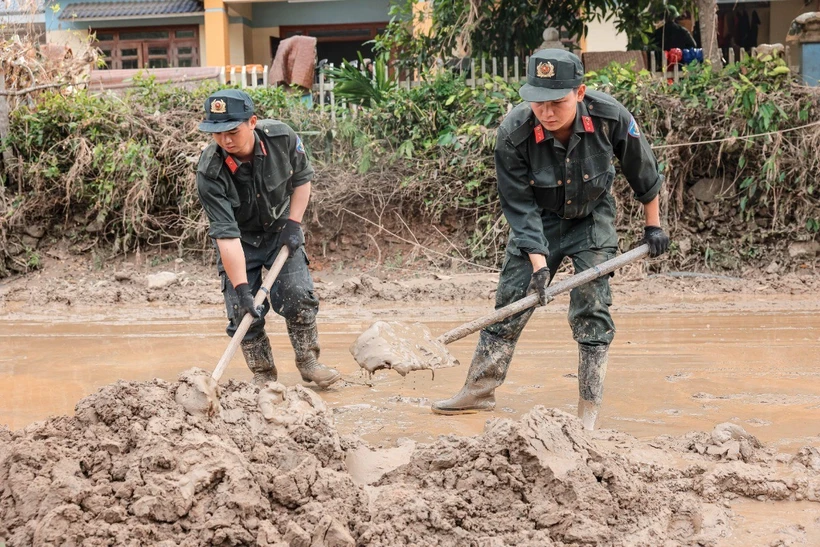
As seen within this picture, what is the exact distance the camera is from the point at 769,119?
820 cm

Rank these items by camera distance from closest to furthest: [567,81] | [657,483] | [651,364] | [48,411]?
[657,483] → [567,81] → [48,411] → [651,364]

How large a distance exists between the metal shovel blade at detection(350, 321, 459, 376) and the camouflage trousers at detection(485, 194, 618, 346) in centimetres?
39

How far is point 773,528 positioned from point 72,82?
30.6ft

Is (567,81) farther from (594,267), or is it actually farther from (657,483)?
(657,483)

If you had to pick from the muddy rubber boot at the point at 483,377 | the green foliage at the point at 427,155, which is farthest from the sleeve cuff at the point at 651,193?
the green foliage at the point at 427,155

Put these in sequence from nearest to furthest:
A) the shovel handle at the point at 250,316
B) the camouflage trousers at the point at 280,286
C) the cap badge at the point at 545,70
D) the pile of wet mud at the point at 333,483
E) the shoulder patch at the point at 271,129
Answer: the pile of wet mud at the point at 333,483 < the cap badge at the point at 545,70 < the shovel handle at the point at 250,316 < the shoulder patch at the point at 271,129 < the camouflage trousers at the point at 280,286

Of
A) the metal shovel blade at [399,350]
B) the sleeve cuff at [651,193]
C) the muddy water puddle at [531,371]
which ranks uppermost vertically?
the sleeve cuff at [651,193]

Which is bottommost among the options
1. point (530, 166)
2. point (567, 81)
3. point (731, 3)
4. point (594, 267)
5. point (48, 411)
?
point (48, 411)

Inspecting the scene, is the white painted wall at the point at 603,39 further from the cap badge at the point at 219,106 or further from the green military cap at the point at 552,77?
the cap badge at the point at 219,106

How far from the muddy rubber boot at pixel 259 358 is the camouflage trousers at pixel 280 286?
4cm

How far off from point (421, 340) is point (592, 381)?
87cm

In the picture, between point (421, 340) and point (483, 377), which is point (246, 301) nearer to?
point (421, 340)

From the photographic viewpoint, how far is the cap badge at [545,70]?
3932 mm

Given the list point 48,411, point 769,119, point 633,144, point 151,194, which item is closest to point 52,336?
point 48,411
